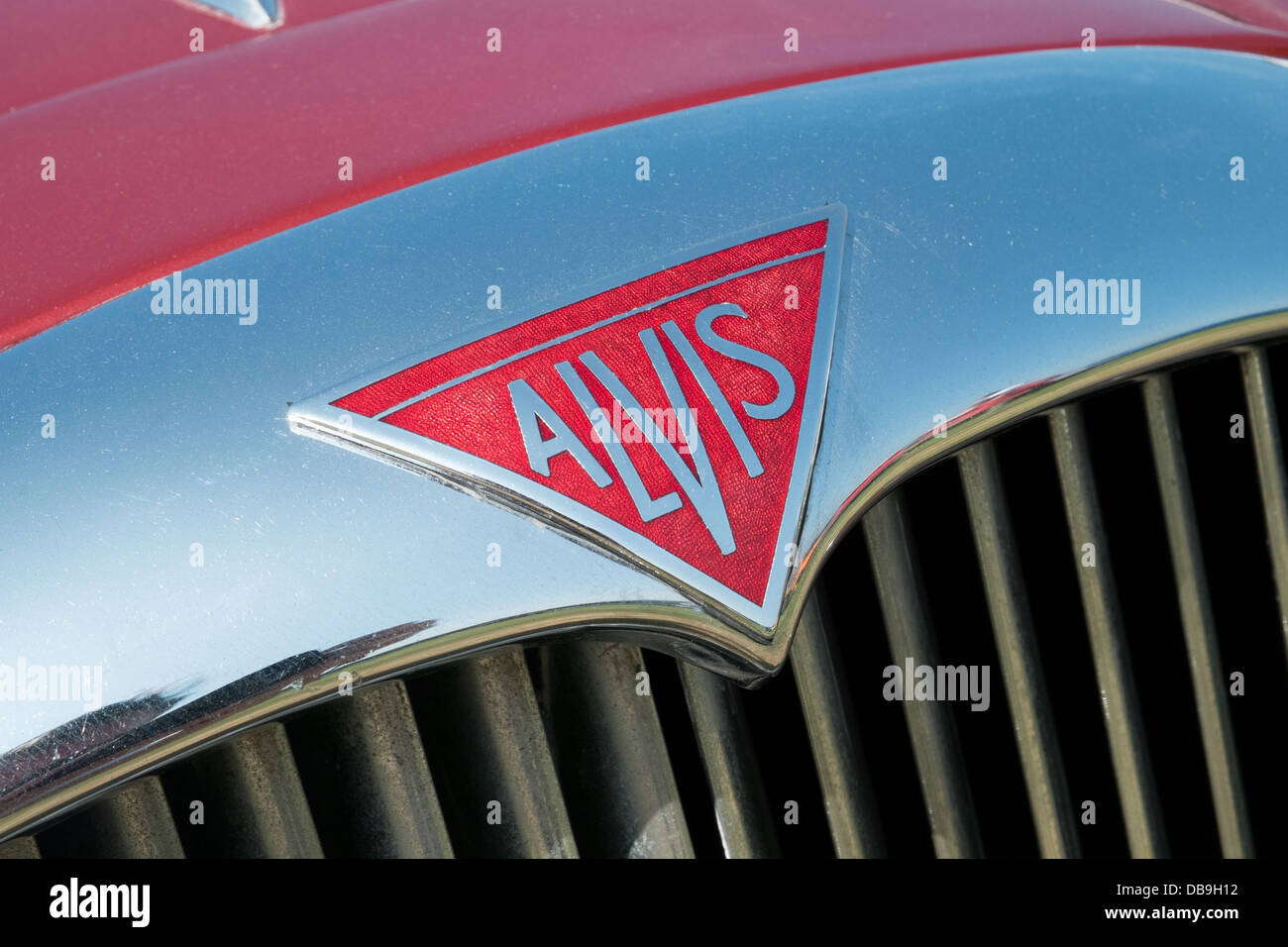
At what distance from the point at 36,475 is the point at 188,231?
0.80ft

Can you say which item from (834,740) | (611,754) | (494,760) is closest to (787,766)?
(834,740)

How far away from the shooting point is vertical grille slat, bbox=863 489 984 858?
1.21 metres

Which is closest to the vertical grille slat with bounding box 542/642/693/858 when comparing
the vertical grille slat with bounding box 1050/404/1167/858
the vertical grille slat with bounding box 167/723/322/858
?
the vertical grille slat with bounding box 167/723/322/858

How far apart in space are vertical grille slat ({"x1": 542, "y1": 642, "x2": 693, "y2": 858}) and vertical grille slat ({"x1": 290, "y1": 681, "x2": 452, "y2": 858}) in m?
0.13

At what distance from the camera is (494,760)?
1136 mm

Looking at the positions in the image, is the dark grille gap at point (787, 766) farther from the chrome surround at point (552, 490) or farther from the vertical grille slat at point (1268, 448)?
the vertical grille slat at point (1268, 448)

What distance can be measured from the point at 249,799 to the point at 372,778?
0.33ft

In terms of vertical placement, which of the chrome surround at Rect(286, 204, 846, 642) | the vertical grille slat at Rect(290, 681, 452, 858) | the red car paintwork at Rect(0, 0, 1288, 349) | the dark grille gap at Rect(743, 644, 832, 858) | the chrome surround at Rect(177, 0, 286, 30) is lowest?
the dark grille gap at Rect(743, 644, 832, 858)

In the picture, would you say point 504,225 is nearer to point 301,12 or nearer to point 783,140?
point 783,140

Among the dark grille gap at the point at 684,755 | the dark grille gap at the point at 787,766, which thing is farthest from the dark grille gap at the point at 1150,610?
the dark grille gap at the point at 684,755

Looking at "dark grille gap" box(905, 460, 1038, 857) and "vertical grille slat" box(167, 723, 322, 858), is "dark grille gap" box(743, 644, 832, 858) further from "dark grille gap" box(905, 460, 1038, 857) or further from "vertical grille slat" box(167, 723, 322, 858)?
"vertical grille slat" box(167, 723, 322, 858)

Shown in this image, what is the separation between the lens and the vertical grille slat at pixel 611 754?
1159mm

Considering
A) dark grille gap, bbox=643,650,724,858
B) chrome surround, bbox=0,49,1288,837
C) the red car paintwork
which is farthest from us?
dark grille gap, bbox=643,650,724,858

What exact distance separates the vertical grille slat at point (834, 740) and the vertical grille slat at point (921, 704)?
0.06m
